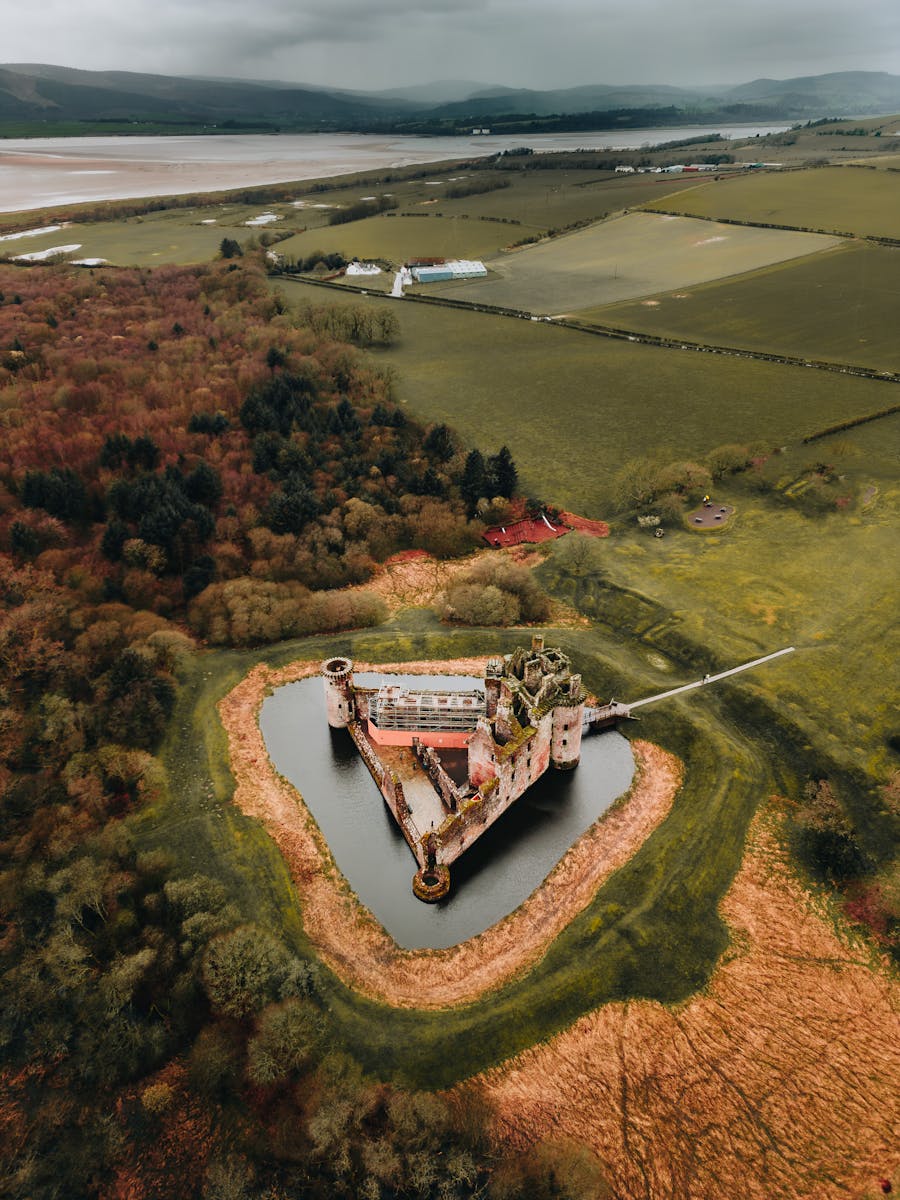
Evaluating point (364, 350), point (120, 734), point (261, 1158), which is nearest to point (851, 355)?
point (364, 350)

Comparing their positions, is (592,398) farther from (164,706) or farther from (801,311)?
(164,706)

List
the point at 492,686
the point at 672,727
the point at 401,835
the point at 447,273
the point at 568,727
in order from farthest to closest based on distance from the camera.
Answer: the point at 447,273
the point at 672,727
the point at 568,727
the point at 492,686
the point at 401,835

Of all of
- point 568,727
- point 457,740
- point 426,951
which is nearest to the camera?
point 426,951

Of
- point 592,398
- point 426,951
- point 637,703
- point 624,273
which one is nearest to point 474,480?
point 592,398

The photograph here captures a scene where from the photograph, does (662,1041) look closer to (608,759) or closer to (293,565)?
(608,759)

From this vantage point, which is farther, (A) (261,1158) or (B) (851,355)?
(B) (851,355)

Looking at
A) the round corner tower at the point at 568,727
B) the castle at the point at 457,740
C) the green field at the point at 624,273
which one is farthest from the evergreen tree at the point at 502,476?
the green field at the point at 624,273
